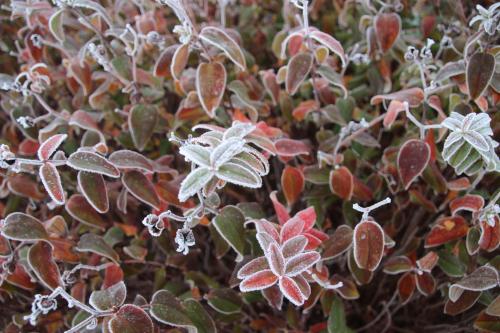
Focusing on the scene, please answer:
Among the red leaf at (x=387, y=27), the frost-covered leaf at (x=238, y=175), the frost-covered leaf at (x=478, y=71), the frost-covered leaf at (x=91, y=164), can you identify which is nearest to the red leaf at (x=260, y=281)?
the frost-covered leaf at (x=238, y=175)

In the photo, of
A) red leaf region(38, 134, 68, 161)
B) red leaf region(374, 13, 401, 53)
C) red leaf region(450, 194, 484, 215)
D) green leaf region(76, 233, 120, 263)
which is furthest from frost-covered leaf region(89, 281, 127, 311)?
red leaf region(374, 13, 401, 53)

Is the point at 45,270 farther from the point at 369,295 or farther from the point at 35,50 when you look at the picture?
the point at 369,295

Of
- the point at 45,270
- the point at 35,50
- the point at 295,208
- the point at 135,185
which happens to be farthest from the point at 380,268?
the point at 35,50

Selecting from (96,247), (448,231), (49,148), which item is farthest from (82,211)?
(448,231)

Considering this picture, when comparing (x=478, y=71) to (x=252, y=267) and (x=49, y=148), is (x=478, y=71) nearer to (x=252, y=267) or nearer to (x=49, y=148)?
(x=252, y=267)

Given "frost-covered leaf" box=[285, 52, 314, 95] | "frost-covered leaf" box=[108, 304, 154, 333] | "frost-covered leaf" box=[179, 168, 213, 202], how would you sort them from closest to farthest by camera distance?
1. "frost-covered leaf" box=[179, 168, 213, 202]
2. "frost-covered leaf" box=[108, 304, 154, 333]
3. "frost-covered leaf" box=[285, 52, 314, 95]

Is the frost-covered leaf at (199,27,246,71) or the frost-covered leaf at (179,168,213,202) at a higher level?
the frost-covered leaf at (199,27,246,71)

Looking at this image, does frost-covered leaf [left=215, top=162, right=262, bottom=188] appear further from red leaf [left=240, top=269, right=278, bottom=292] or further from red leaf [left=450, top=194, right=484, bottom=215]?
red leaf [left=450, top=194, right=484, bottom=215]
